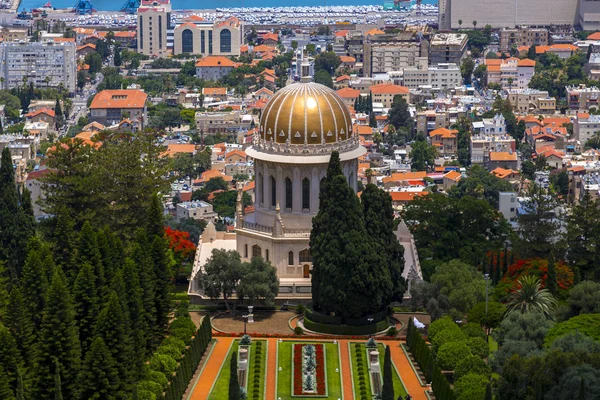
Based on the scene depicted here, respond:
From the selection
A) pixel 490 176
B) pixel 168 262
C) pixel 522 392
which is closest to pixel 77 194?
pixel 168 262

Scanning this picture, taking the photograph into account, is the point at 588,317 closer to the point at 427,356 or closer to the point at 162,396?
the point at 427,356

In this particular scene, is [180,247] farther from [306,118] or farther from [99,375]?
[99,375]

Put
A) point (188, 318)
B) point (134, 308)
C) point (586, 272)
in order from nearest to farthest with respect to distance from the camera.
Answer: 1. point (134, 308)
2. point (188, 318)
3. point (586, 272)

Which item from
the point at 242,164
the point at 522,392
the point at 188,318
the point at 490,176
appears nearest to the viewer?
the point at 522,392

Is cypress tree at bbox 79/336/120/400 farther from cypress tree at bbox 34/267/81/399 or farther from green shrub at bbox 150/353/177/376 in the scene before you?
green shrub at bbox 150/353/177/376

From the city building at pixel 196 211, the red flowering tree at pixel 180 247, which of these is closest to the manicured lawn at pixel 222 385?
the red flowering tree at pixel 180 247

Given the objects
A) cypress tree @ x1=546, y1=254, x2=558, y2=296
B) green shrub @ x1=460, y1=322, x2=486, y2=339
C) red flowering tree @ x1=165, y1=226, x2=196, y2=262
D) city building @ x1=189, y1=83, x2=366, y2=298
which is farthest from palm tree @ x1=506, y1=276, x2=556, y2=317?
red flowering tree @ x1=165, y1=226, x2=196, y2=262

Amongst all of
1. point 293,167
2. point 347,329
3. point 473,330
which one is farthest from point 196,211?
point 473,330
